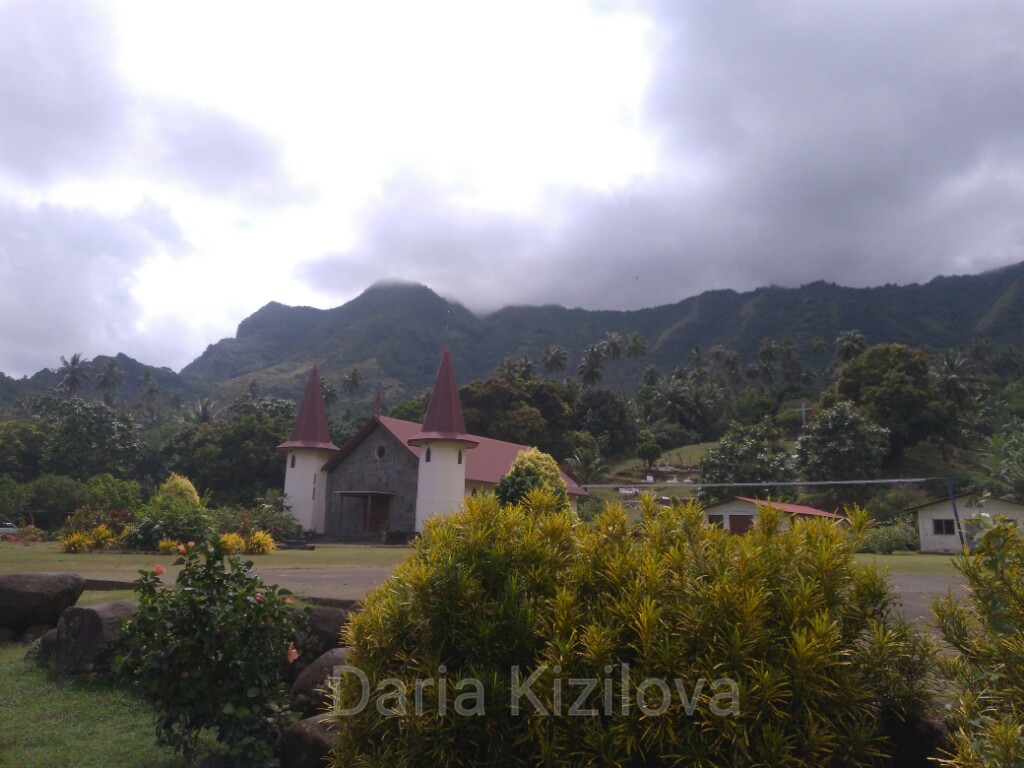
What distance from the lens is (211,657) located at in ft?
16.1

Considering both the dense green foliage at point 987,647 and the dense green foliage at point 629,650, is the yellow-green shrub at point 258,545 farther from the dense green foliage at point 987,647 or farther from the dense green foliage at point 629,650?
the dense green foliage at point 987,647

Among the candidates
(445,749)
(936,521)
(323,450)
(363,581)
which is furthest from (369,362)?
(445,749)

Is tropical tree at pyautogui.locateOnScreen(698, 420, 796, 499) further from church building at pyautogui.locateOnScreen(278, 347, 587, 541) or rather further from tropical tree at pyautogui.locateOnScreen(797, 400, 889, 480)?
church building at pyautogui.locateOnScreen(278, 347, 587, 541)

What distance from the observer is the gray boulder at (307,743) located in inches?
196

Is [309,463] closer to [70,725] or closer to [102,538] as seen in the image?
[102,538]

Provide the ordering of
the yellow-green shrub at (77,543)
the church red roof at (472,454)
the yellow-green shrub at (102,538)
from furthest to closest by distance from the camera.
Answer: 1. the church red roof at (472,454)
2. the yellow-green shrub at (102,538)
3. the yellow-green shrub at (77,543)

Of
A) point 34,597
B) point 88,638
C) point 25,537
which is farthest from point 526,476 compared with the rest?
point 88,638

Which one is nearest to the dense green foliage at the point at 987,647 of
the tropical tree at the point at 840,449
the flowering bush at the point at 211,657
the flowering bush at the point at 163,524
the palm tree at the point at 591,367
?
the flowering bush at the point at 211,657

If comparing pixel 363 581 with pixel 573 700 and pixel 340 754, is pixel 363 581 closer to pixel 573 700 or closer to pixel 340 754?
pixel 340 754

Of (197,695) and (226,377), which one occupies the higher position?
(226,377)

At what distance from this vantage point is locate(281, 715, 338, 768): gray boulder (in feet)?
16.3

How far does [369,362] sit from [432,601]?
128m

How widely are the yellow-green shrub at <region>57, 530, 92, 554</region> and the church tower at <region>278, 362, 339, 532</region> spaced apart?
1656 centimetres

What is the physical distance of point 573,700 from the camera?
358 cm
